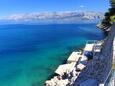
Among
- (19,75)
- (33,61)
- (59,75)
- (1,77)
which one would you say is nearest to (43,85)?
(59,75)

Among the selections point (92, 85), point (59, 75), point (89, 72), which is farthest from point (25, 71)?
point (92, 85)

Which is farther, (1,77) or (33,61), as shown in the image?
(33,61)

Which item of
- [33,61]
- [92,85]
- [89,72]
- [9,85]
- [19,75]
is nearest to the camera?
[92,85]

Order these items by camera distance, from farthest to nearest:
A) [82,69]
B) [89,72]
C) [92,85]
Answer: [82,69]
[89,72]
[92,85]

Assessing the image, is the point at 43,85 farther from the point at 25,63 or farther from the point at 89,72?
the point at 25,63

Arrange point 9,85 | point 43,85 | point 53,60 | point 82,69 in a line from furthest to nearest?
1. point 53,60
2. point 9,85
3. point 43,85
4. point 82,69

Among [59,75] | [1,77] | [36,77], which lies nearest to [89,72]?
[59,75]

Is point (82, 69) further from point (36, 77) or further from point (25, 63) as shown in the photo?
point (25, 63)

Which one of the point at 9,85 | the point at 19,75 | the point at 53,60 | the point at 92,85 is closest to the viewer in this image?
the point at 92,85

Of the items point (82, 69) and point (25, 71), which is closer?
point (82, 69)

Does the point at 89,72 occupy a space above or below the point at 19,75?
above
